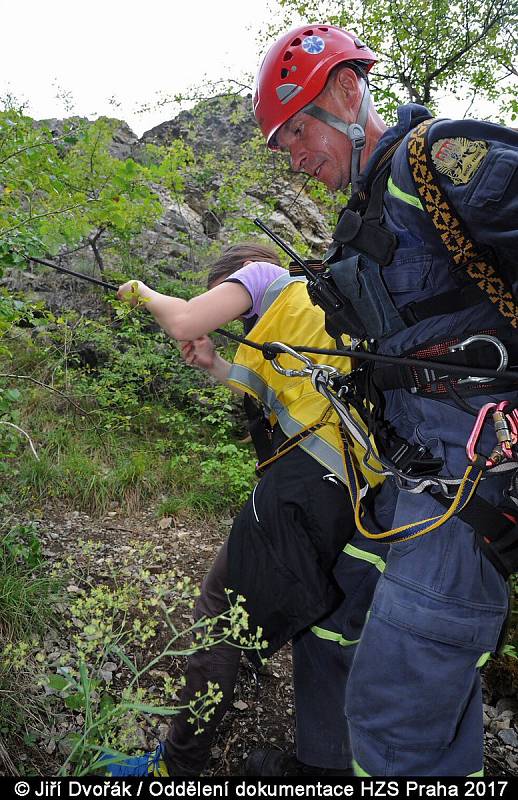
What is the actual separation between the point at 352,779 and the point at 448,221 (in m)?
1.67

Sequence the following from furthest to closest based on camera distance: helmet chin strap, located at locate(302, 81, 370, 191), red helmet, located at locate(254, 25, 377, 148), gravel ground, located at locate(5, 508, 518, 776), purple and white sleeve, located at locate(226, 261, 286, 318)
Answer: gravel ground, located at locate(5, 508, 518, 776)
purple and white sleeve, located at locate(226, 261, 286, 318)
red helmet, located at locate(254, 25, 377, 148)
helmet chin strap, located at locate(302, 81, 370, 191)

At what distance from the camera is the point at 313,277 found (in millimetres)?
1980

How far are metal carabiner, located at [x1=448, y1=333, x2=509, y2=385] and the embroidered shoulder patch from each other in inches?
17.1

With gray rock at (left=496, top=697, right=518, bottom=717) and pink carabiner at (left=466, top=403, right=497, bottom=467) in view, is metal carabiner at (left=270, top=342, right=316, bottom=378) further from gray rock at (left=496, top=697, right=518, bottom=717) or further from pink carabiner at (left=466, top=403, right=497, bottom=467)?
gray rock at (left=496, top=697, right=518, bottom=717)

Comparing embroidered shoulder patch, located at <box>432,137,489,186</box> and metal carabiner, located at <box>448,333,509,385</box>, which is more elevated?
→ embroidered shoulder patch, located at <box>432,137,489,186</box>

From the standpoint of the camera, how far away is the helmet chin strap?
1999 millimetres

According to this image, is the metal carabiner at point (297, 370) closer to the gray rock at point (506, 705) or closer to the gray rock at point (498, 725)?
the gray rock at point (498, 725)

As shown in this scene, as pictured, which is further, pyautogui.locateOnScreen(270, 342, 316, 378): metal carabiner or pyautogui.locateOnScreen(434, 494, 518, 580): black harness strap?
pyautogui.locateOnScreen(270, 342, 316, 378): metal carabiner

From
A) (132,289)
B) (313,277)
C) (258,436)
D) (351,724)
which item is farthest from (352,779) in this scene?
(132,289)

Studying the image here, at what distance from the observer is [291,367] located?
2.47m

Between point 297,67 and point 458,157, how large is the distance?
112cm

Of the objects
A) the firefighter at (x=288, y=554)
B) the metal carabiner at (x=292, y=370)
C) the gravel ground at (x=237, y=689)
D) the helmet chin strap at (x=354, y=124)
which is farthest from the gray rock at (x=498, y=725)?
the helmet chin strap at (x=354, y=124)

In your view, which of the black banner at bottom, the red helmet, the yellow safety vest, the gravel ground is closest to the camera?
the black banner at bottom

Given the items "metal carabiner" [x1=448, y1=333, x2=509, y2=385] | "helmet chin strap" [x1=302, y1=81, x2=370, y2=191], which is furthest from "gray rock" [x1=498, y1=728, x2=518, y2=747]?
"helmet chin strap" [x1=302, y1=81, x2=370, y2=191]
